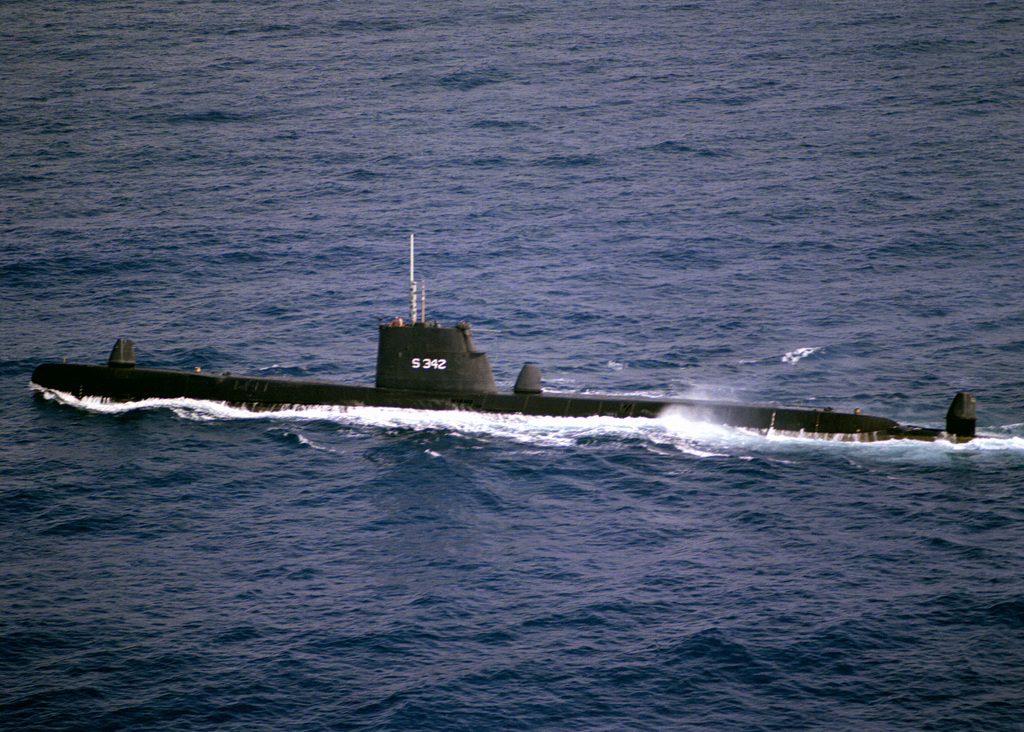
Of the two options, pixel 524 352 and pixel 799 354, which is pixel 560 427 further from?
pixel 799 354

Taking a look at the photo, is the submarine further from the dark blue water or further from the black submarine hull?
the dark blue water

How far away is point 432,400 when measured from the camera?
53.0 m

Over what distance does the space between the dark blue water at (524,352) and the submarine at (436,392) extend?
93 cm

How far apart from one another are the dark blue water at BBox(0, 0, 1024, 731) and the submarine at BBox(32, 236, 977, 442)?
0.93m

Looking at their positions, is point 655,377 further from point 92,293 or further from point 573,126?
point 573,126

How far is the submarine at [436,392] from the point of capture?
48.8 meters

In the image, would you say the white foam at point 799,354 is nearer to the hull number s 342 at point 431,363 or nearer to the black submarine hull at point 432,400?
the black submarine hull at point 432,400

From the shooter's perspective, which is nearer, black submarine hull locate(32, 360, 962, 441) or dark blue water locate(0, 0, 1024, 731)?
dark blue water locate(0, 0, 1024, 731)

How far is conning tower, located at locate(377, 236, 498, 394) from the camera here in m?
52.6

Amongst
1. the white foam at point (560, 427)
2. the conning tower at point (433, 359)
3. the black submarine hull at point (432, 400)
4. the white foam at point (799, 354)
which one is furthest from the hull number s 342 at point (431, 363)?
the white foam at point (799, 354)

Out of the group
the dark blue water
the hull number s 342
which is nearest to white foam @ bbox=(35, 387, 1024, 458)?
the dark blue water

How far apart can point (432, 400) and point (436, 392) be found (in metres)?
0.42

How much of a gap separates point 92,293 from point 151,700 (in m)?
43.3

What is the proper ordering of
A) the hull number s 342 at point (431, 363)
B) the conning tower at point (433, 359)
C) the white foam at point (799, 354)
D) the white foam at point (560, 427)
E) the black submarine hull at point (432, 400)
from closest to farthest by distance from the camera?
the white foam at point (560, 427)
the black submarine hull at point (432, 400)
the conning tower at point (433, 359)
the hull number s 342 at point (431, 363)
the white foam at point (799, 354)
